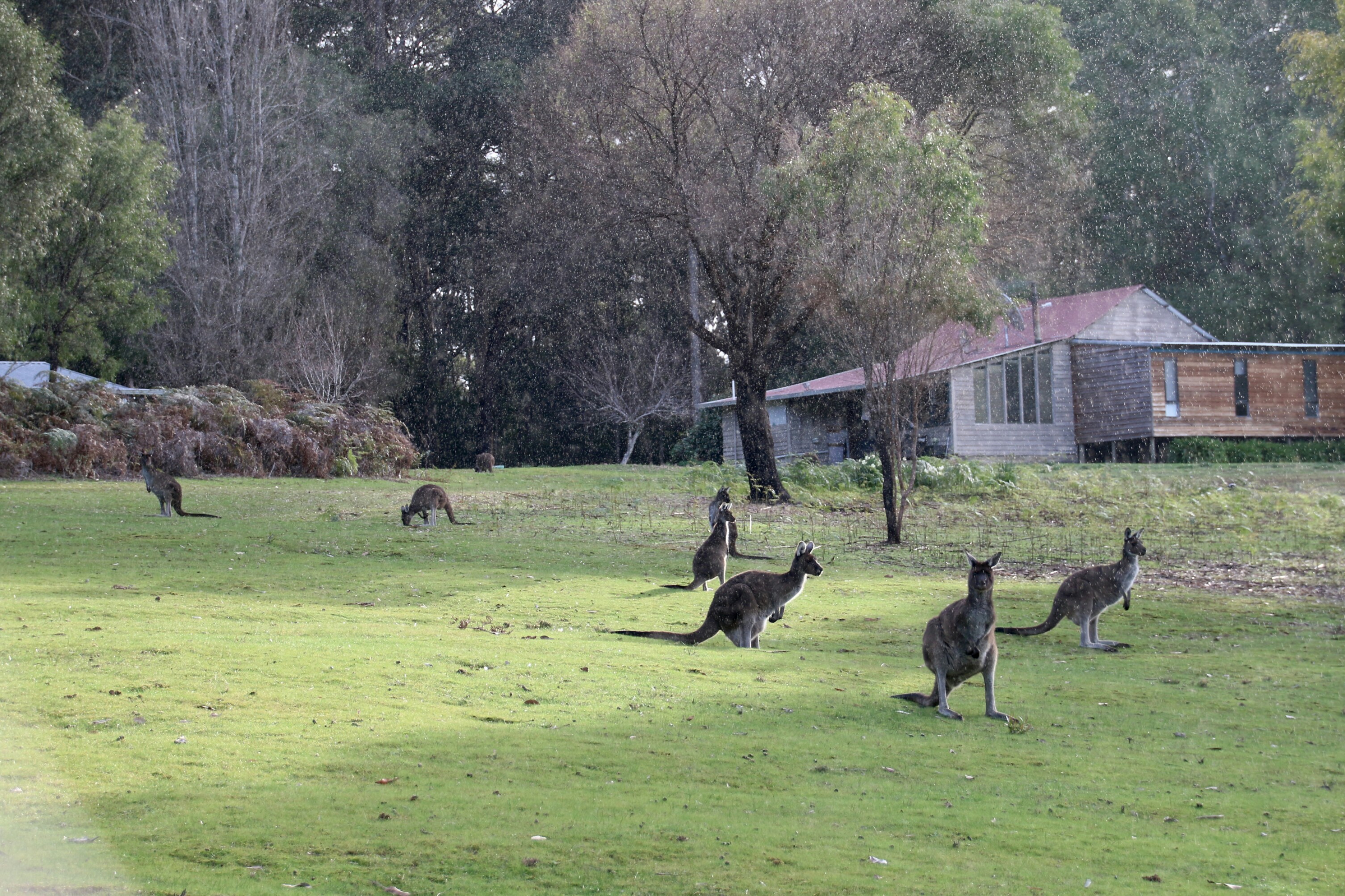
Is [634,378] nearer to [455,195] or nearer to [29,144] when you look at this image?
[455,195]

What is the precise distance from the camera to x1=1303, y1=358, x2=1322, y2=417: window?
153ft

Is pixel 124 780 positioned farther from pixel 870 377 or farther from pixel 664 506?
pixel 664 506

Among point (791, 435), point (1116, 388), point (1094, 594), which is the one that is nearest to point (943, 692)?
point (1094, 594)

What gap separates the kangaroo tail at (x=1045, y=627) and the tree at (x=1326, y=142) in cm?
2342

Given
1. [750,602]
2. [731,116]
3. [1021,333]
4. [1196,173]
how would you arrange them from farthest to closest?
[1196,173], [1021,333], [731,116], [750,602]

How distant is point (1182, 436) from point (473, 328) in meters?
29.6

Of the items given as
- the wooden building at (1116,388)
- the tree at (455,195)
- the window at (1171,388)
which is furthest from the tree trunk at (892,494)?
the tree at (455,195)

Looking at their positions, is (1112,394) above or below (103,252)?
below

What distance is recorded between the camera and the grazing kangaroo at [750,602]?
11344mm

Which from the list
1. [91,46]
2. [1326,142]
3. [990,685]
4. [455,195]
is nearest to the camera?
[990,685]

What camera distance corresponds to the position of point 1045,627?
12.6m

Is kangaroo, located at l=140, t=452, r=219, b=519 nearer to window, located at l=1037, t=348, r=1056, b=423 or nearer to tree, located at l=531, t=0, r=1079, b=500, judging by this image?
tree, located at l=531, t=0, r=1079, b=500

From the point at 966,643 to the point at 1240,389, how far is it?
4184cm

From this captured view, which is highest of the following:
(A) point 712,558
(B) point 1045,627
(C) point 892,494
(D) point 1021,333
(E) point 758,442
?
(D) point 1021,333
